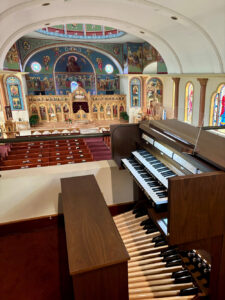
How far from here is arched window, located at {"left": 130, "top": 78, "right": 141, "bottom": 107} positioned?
18925mm

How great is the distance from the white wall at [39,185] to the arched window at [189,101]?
11.6 m

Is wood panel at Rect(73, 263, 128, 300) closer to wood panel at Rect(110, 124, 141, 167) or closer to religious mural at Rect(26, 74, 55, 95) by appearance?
wood panel at Rect(110, 124, 141, 167)

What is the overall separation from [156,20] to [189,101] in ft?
17.9

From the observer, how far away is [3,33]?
1078cm

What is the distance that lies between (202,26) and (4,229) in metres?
9.73

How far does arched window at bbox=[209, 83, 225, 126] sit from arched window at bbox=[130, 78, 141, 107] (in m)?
8.55

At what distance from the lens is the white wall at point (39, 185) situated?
9.89ft

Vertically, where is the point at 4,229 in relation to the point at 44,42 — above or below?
below

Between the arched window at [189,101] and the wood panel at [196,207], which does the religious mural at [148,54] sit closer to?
the arched window at [189,101]

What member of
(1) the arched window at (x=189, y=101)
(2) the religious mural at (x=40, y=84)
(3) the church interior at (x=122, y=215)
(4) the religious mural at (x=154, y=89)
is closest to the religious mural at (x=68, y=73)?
(2) the religious mural at (x=40, y=84)

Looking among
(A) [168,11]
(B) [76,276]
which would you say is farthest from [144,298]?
(A) [168,11]

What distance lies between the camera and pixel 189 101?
1383 cm

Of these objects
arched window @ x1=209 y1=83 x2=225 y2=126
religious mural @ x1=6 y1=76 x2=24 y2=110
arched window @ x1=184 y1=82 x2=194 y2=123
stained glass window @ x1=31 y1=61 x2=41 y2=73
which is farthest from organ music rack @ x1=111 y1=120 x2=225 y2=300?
stained glass window @ x1=31 y1=61 x2=41 y2=73

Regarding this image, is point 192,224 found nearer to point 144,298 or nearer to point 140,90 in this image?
point 144,298
